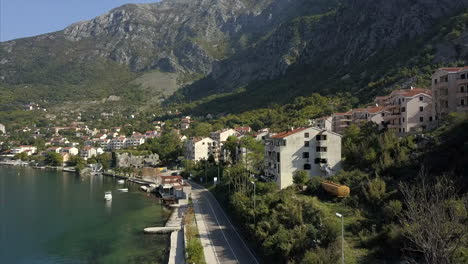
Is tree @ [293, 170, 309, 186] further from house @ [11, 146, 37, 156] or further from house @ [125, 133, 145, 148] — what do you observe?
house @ [11, 146, 37, 156]

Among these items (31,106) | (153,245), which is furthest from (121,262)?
(31,106)

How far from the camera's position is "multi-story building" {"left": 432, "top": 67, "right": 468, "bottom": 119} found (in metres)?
37.9

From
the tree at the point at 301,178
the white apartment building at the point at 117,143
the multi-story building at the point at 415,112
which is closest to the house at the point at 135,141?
the white apartment building at the point at 117,143

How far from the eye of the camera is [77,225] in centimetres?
4069

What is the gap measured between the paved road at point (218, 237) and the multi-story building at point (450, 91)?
24.1 m

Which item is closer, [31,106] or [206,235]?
[206,235]

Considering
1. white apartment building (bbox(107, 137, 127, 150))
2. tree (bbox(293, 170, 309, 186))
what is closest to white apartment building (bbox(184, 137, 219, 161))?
tree (bbox(293, 170, 309, 186))

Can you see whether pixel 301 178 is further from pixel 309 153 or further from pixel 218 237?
pixel 218 237

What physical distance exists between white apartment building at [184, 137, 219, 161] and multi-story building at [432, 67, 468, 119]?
4689 centimetres

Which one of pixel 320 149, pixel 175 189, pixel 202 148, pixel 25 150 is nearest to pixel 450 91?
pixel 320 149

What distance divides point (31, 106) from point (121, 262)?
601 ft

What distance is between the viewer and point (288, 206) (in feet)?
83.6

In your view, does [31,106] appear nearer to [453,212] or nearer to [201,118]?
[201,118]

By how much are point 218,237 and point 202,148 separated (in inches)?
2030
